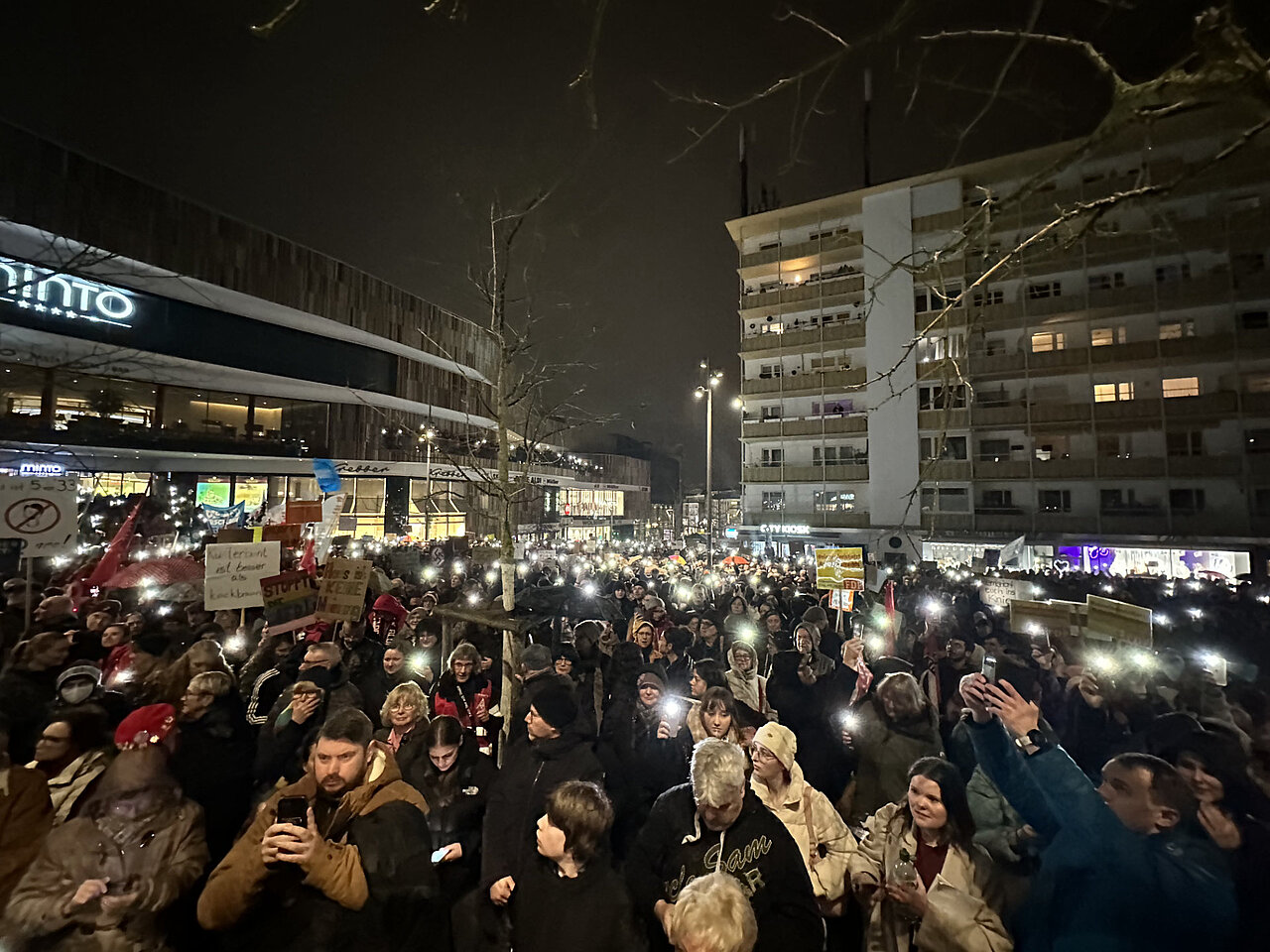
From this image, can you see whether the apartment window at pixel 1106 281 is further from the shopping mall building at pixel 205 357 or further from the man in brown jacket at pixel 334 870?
the man in brown jacket at pixel 334 870

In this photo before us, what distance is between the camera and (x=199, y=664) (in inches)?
225

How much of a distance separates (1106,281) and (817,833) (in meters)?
39.2

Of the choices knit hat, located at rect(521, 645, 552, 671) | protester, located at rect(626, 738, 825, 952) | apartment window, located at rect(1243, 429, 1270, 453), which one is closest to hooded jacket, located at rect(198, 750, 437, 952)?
protester, located at rect(626, 738, 825, 952)

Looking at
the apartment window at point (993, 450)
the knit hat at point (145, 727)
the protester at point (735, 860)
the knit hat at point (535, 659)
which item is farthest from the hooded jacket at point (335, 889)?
the apartment window at point (993, 450)

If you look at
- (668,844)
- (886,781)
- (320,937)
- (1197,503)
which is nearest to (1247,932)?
(886,781)

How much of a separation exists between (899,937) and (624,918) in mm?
1500

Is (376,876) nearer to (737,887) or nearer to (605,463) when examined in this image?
(737,887)

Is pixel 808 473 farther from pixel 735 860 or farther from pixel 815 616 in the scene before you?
pixel 735 860

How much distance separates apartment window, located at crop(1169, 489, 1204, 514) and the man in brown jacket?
3740 centimetres

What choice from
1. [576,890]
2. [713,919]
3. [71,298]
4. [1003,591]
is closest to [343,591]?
[576,890]

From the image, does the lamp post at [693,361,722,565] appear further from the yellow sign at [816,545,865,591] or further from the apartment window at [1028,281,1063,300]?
the apartment window at [1028,281,1063,300]

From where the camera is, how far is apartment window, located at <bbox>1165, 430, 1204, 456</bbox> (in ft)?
94.7

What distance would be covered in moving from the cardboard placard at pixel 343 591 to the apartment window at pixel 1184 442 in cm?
3669

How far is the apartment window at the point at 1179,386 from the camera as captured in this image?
29.3 meters
